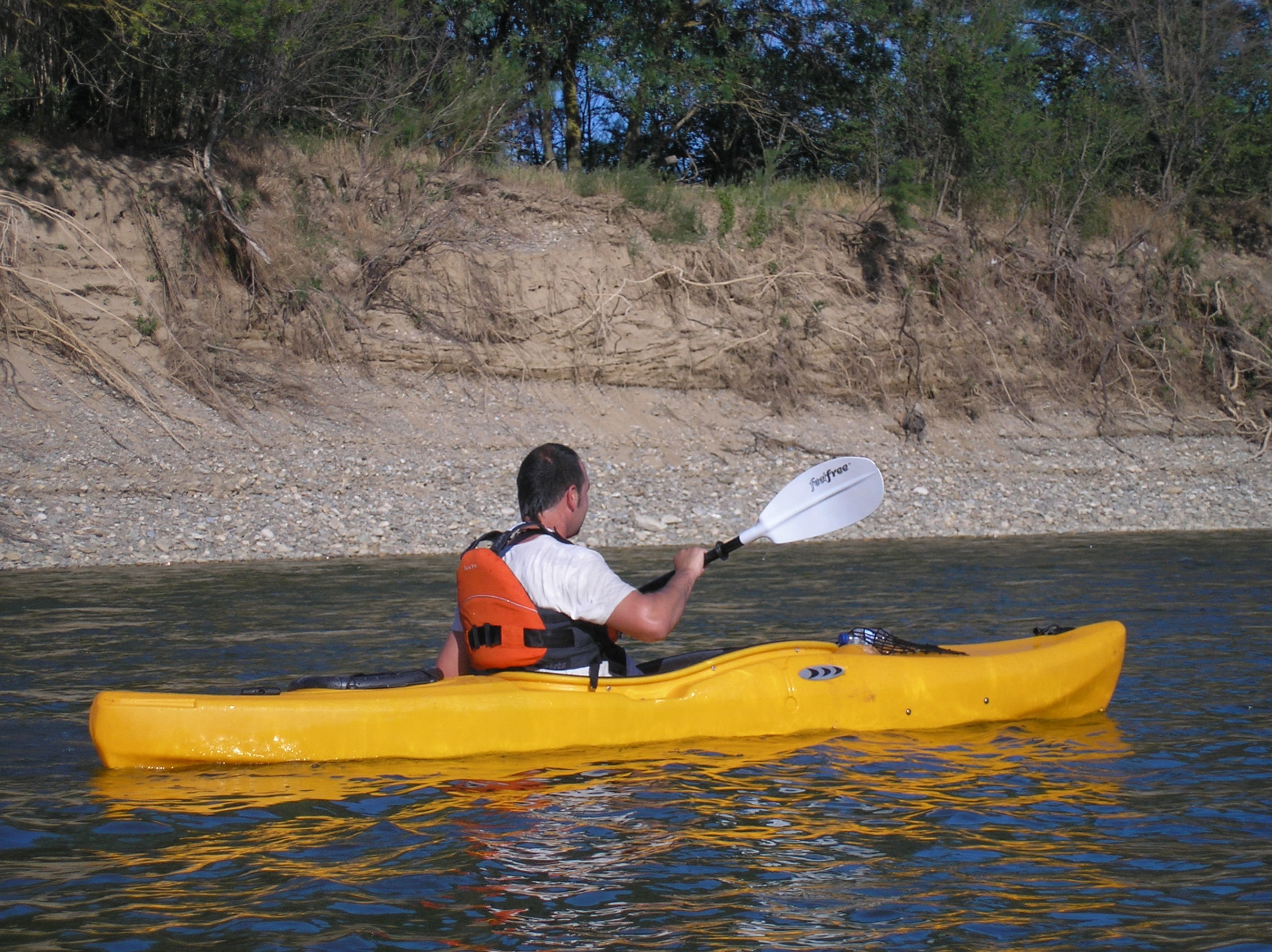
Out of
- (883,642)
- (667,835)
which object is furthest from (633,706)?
(883,642)

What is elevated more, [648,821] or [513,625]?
[513,625]

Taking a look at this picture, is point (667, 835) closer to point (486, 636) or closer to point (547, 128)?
point (486, 636)

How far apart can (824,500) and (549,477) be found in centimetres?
169

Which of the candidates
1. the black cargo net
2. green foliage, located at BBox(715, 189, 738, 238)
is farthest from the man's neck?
green foliage, located at BBox(715, 189, 738, 238)

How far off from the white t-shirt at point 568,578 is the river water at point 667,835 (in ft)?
1.78

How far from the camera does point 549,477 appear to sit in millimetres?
3791

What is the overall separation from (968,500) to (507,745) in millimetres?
7831

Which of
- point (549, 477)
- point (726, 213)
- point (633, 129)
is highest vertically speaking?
point (633, 129)

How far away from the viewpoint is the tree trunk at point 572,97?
16.0m

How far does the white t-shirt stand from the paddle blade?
1.40 metres

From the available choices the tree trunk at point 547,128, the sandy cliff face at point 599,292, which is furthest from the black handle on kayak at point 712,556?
the tree trunk at point 547,128

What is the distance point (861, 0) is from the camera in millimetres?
15609

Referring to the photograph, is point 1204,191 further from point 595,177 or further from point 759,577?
point 759,577

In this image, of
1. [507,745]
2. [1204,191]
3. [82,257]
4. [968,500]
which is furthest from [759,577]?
[1204,191]
